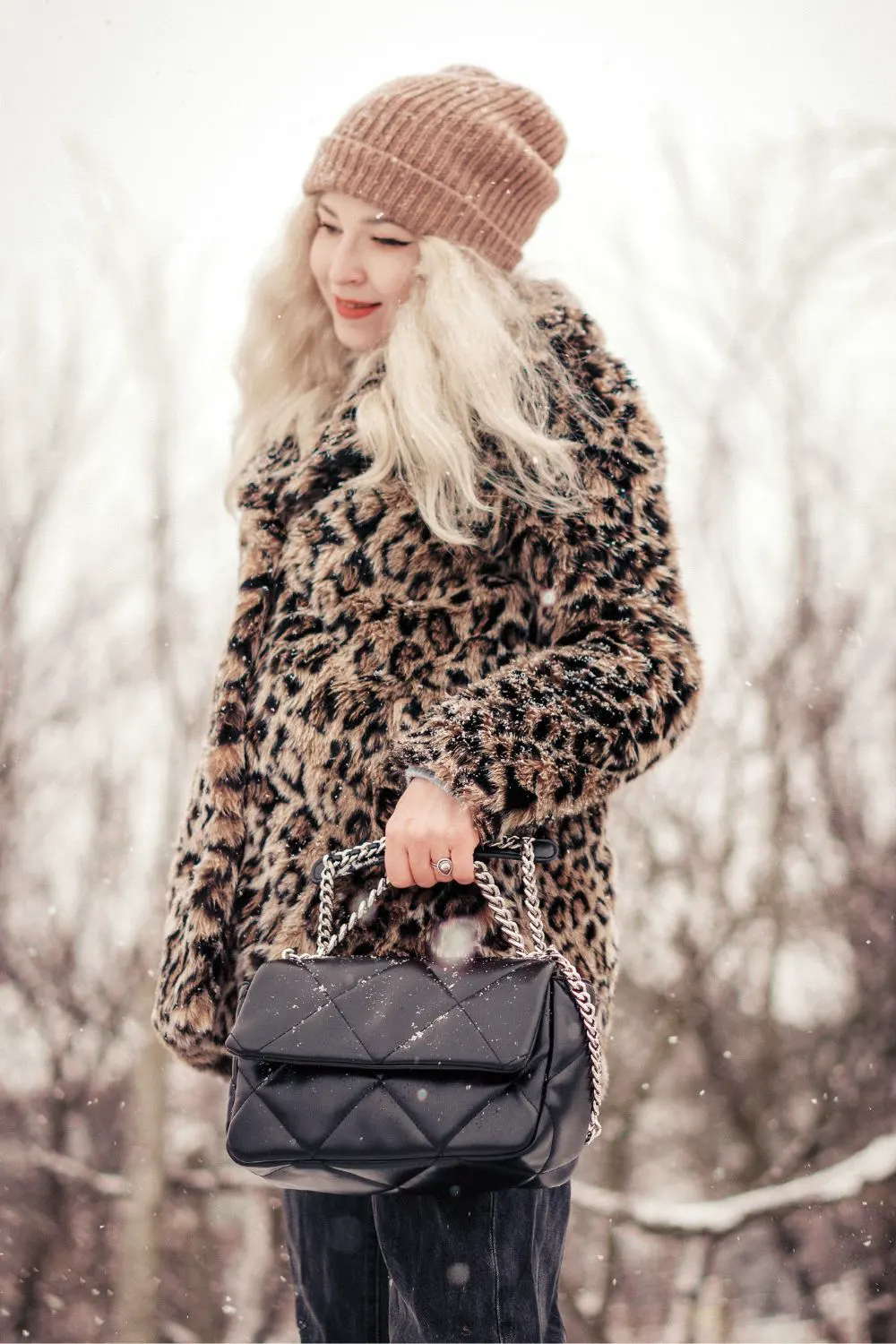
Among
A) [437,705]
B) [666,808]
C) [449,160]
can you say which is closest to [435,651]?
[437,705]

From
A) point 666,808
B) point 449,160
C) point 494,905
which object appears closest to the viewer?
point 494,905

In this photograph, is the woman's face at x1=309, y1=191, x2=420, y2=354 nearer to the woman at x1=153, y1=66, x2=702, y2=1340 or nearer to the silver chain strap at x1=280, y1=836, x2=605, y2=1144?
the woman at x1=153, y1=66, x2=702, y2=1340

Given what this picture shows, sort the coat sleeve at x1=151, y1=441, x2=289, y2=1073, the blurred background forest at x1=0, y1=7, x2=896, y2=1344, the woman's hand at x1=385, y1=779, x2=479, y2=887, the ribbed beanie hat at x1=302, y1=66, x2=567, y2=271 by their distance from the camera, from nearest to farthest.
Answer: the woman's hand at x1=385, y1=779, x2=479, y2=887 → the coat sleeve at x1=151, y1=441, x2=289, y2=1073 → the ribbed beanie hat at x1=302, y1=66, x2=567, y2=271 → the blurred background forest at x1=0, y1=7, x2=896, y2=1344

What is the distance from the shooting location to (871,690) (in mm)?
2520

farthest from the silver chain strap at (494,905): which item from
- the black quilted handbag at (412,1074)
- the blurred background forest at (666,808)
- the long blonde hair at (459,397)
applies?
the blurred background forest at (666,808)

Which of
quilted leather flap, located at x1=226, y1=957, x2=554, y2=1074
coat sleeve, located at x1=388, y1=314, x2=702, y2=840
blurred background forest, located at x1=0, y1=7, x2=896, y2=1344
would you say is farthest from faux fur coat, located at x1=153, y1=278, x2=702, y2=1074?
blurred background forest, located at x1=0, y1=7, x2=896, y2=1344

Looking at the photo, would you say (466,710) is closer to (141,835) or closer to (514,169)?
(514,169)

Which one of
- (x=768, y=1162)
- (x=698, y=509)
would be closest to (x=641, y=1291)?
(x=768, y=1162)

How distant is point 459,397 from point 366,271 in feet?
0.92

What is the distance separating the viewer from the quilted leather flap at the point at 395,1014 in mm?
956

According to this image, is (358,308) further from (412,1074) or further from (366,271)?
(412,1074)

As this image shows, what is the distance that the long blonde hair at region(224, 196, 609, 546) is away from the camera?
123 centimetres

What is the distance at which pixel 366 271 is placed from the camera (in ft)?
4.76

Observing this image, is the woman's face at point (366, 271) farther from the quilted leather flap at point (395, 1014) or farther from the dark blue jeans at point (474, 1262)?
the dark blue jeans at point (474, 1262)
